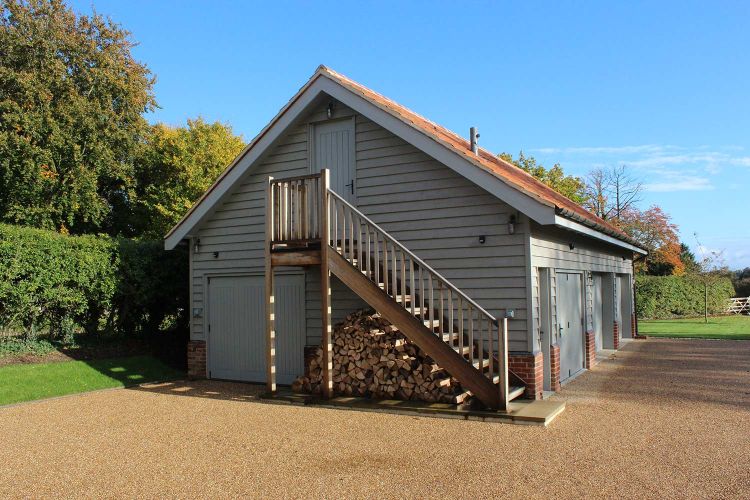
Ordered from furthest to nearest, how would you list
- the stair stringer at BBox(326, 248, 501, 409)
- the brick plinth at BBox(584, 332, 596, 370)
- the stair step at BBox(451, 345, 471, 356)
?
the brick plinth at BBox(584, 332, 596, 370) → the stair step at BBox(451, 345, 471, 356) → the stair stringer at BBox(326, 248, 501, 409)

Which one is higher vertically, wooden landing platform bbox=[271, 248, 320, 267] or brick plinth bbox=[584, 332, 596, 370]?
wooden landing platform bbox=[271, 248, 320, 267]

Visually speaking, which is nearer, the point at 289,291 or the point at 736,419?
the point at 736,419

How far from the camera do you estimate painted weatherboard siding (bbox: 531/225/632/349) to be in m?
9.08

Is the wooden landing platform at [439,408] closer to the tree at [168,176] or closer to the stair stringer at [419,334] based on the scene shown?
the stair stringer at [419,334]

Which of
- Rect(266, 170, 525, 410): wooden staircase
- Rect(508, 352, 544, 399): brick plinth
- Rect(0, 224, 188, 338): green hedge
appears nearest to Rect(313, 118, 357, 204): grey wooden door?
Rect(266, 170, 525, 410): wooden staircase

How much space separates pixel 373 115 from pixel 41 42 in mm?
16060

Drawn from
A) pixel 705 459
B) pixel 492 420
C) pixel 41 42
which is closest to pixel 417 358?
pixel 492 420

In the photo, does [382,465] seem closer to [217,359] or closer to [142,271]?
[217,359]

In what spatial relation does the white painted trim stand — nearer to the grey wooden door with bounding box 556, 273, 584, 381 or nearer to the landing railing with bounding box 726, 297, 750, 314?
the grey wooden door with bounding box 556, 273, 584, 381

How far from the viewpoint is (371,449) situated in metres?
6.43

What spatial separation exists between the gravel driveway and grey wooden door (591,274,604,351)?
469cm

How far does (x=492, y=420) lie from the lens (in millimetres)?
Answer: 7586

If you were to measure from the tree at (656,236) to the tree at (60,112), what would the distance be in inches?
1300

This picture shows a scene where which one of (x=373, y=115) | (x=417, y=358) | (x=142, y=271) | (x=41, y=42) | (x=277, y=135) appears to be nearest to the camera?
(x=417, y=358)
